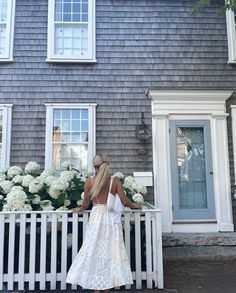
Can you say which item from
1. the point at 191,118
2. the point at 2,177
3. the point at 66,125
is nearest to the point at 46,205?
the point at 2,177

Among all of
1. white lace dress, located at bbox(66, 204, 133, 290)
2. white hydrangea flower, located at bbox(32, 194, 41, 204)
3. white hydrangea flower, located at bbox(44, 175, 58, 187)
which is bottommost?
white lace dress, located at bbox(66, 204, 133, 290)

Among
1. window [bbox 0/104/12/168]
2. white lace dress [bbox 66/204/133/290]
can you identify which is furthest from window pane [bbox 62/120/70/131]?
white lace dress [bbox 66/204/133/290]

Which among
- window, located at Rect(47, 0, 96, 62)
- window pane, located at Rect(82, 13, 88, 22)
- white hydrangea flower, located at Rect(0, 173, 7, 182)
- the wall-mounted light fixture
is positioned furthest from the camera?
window pane, located at Rect(82, 13, 88, 22)

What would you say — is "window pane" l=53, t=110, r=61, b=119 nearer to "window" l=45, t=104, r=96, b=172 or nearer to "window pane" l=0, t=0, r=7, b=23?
"window" l=45, t=104, r=96, b=172

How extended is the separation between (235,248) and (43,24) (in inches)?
223

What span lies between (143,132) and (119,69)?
1402 millimetres

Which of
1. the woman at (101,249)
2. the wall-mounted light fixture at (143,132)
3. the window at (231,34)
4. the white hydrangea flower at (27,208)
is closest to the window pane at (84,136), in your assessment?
the wall-mounted light fixture at (143,132)

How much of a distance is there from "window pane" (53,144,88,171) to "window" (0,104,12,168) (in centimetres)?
A: 89

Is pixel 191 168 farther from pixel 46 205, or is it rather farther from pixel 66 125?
pixel 46 205

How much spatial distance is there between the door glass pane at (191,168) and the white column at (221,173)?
0.73ft

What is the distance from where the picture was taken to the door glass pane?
21.1 ft

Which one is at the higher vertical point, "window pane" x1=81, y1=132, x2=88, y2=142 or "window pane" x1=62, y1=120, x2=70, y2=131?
"window pane" x1=62, y1=120, x2=70, y2=131

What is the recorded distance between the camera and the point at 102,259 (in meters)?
3.63

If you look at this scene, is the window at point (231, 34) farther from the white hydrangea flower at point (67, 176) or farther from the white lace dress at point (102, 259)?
the white lace dress at point (102, 259)
